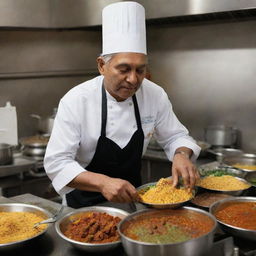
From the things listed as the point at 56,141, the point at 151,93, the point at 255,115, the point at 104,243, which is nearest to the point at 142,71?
the point at 151,93

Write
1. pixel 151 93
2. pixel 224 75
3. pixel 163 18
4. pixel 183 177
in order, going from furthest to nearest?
pixel 224 75 < pixel 163 18 < pixel 151 93 < pixel 183 177

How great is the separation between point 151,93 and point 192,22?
2.12m

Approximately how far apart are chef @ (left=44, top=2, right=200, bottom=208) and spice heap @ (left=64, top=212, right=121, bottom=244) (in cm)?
17

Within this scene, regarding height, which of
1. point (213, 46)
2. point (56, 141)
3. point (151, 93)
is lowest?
point (56, 141)

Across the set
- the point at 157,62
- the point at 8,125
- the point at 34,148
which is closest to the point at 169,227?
the point at 34,148

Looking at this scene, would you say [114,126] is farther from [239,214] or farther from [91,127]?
[239,214]

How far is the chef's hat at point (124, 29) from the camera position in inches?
84.1

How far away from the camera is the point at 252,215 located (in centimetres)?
180

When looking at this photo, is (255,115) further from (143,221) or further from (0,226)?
(0,226)

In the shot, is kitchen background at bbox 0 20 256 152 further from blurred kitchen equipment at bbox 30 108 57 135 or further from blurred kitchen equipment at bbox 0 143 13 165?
blurred kitchen equipment at bbox 0 143 13 165

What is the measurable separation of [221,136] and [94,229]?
2.67 m

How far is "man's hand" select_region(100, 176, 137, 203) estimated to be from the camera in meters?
1.79

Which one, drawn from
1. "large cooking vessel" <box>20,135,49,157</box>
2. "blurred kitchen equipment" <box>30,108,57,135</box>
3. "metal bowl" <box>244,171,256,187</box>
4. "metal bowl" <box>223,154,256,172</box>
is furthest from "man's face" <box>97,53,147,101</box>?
"blurred kitchen equipment" <box>30,108,57,135</box>

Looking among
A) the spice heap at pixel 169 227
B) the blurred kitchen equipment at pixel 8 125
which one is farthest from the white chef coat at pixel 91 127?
the blurred kitchen equipment at pixel 8 125
